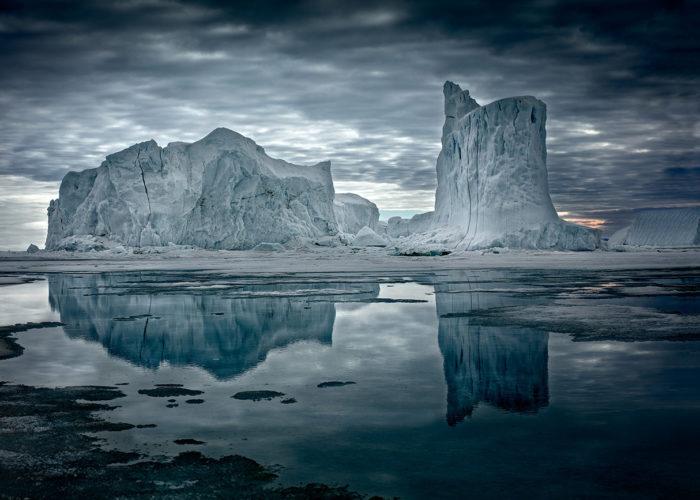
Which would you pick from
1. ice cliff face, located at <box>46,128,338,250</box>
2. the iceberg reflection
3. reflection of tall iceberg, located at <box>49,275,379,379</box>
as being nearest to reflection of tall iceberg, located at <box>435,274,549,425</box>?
the iceberg reflection

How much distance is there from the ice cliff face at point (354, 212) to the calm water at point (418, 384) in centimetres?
5681

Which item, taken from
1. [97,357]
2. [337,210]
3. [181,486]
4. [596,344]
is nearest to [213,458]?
[181,486]

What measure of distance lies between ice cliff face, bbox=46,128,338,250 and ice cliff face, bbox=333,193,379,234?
593 inches

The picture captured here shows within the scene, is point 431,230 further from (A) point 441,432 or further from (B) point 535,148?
(A) point 441,432

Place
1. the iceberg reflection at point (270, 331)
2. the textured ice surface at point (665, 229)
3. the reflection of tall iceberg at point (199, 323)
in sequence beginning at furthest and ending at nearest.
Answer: the textured ice surface at point (665, 229), the reflection of tall iceberg at point (199, 323), the iceberg reflection at point (270, 331)

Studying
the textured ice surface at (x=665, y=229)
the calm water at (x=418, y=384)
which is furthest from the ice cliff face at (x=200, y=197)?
the textured ice surface at (x=665, y=229)

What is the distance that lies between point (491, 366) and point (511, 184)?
3673 centimetres

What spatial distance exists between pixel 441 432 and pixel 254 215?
140ft

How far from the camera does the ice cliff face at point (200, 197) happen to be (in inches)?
1801

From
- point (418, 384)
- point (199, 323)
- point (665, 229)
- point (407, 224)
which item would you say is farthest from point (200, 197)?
point (665, 229)

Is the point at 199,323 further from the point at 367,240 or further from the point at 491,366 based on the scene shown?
the point at 367,240

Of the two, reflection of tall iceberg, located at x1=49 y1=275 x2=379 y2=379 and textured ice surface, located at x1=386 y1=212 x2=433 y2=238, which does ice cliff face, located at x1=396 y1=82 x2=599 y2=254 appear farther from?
reflection of tall iceberg, located at x1=49 y1=275 x2=379 y2=379

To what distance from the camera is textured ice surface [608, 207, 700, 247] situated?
2891 inches

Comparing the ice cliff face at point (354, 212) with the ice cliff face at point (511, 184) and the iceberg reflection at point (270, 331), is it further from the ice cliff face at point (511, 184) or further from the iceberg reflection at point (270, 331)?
the iceberg reflection at point (270, 331)
